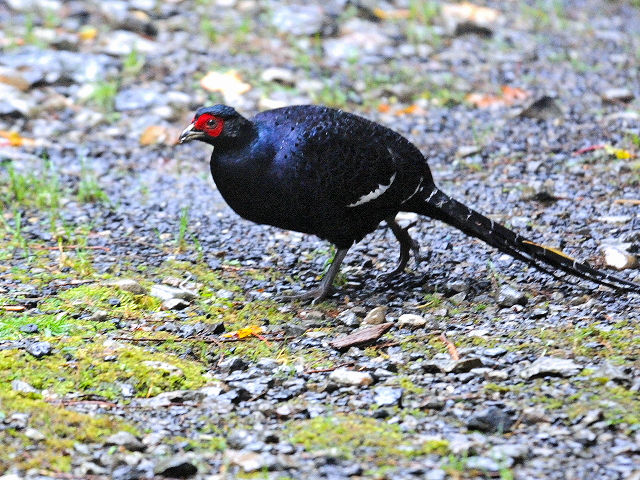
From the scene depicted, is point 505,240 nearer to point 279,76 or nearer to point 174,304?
point 174,304

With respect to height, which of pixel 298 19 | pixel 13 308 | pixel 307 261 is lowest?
pixel 13 308

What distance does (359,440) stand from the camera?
3391mm

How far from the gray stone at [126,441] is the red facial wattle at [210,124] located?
81.1 inches

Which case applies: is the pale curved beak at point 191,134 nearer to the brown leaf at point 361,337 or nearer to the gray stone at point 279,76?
the brown leaf at point 361,337

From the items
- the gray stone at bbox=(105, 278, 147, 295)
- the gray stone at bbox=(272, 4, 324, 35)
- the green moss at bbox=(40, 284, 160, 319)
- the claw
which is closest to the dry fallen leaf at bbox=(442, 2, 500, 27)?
the gray stone at bbox=(272, 4, 324, 35)

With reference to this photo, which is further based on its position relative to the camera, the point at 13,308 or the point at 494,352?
the point at 13,308

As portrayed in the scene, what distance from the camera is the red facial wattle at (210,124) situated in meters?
5.04

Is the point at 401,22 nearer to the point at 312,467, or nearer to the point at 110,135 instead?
the point at 110,135

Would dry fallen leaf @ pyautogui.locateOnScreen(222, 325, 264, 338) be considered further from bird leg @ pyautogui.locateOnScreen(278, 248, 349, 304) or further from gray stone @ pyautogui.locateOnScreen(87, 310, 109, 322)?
gray stone @ pyautogui.locateOnScreen(87, 310, 109, 322)

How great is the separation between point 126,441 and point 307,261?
2.57 m

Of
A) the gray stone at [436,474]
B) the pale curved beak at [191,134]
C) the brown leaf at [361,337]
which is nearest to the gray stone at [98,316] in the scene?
the pale curved beak at [191,134]

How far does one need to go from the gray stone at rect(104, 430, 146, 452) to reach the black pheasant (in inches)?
70.4

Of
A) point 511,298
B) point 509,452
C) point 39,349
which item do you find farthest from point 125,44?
point 509,452

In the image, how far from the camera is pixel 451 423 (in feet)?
11.6
